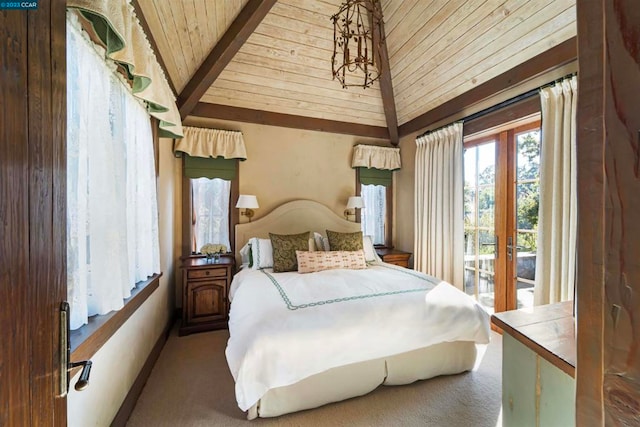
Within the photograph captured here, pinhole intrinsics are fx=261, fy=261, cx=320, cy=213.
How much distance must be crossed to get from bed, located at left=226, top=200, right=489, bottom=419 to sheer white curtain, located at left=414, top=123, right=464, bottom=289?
3.48 ft

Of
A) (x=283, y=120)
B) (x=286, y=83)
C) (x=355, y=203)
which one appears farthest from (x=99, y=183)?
(x=355, y=203)

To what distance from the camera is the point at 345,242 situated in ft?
10.8

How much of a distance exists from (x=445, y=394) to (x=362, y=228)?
2586 mm

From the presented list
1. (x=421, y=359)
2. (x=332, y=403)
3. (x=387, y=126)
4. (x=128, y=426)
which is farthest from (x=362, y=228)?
(x=128, y=426)

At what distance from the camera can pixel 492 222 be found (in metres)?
3.04

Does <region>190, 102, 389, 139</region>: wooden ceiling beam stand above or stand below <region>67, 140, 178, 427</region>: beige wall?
above

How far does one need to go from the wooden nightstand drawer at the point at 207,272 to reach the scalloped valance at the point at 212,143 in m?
1.45

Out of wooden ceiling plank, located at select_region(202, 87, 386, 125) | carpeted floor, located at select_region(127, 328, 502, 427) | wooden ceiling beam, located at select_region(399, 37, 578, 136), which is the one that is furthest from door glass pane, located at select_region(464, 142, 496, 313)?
wooden ceiling plank, located at select_region(202, 87, 386, 125)

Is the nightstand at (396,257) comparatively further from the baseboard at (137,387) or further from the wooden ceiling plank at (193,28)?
the wooden ceiling plank at (193,28)

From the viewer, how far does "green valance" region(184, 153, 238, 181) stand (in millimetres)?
3367

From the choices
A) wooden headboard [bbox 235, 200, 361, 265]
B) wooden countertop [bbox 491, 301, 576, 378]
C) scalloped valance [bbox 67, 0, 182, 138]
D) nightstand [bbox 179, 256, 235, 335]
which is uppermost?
scalloped valance [bbox 67, 0, 182, 138]

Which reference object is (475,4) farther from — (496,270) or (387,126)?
(496,270)

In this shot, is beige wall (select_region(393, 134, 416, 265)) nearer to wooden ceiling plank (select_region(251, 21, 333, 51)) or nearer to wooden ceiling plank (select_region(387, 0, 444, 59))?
wooden ceiling plank (select_region(387, 0, 444, 59))

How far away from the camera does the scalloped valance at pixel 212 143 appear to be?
3.29m
